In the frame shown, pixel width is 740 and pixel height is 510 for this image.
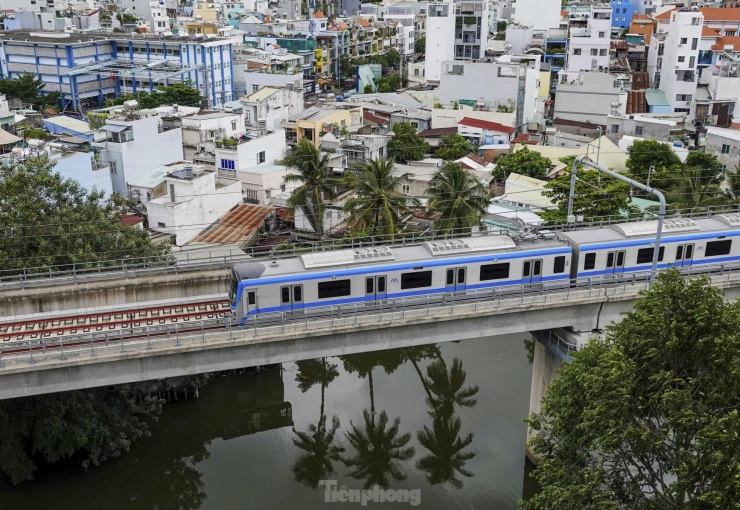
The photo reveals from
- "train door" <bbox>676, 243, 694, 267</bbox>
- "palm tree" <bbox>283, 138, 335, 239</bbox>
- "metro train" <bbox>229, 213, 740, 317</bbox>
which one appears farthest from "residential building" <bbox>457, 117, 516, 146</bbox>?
"train door" <bbox>676, 243, 694, 267</bbox>

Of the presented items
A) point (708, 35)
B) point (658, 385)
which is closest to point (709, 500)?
point (658, 385)

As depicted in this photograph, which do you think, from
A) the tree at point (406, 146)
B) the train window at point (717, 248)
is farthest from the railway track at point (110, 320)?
the tree at point (406, 146)

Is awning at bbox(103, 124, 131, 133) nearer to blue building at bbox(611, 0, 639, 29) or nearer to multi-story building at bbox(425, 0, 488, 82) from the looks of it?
multi-story building at bbox(425, 0, 488, 82)

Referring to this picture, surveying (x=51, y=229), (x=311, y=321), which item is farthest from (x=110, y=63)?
(x=311, y=321)

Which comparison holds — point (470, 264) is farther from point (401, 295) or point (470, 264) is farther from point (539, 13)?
point (539, 13)

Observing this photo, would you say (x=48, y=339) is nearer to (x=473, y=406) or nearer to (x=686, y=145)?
(x=473, y=406)

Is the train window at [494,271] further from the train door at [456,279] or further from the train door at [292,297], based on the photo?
the train door at [292,297]
